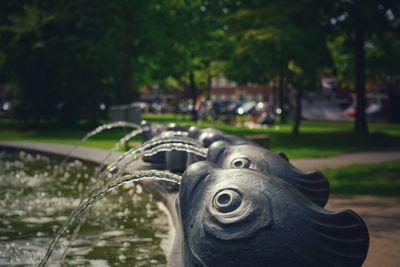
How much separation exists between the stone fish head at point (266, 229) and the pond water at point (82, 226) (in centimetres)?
384

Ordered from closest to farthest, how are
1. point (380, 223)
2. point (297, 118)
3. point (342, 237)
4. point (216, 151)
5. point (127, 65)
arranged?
point (342, 237), point (216, 151), point (380, 223), point (297, 118), point (127, 65)

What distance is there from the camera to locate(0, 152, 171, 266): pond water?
9500 mm

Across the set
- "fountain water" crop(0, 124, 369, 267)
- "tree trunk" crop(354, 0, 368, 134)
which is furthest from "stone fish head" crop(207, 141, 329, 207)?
"tree trunk" crop(354, 0, 368, 134)

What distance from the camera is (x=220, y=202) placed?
5422mm

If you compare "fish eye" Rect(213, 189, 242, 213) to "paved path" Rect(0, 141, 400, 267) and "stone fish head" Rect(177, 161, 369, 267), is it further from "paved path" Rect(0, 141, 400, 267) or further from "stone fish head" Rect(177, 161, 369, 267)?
"paved path" Rect(0, 141, 400, 267)

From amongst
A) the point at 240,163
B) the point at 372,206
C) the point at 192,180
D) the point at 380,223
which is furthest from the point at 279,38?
the point at 192,180

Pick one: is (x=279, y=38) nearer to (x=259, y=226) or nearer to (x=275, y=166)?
(x=275, y=166)

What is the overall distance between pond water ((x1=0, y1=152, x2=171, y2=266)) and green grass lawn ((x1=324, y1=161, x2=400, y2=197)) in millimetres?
4406

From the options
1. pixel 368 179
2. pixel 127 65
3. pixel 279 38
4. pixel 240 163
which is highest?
pixel 279 38

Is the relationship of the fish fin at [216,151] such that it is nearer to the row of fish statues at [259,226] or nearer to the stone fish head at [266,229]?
the row of fish statues at [259,226]

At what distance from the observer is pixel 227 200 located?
5.41 metres

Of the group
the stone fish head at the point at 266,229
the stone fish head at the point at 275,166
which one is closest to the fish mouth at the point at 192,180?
the stone fish head at the point at 266,229

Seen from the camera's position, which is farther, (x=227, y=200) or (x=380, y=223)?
(x=380, y=223)

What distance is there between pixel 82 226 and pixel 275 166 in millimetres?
4765
